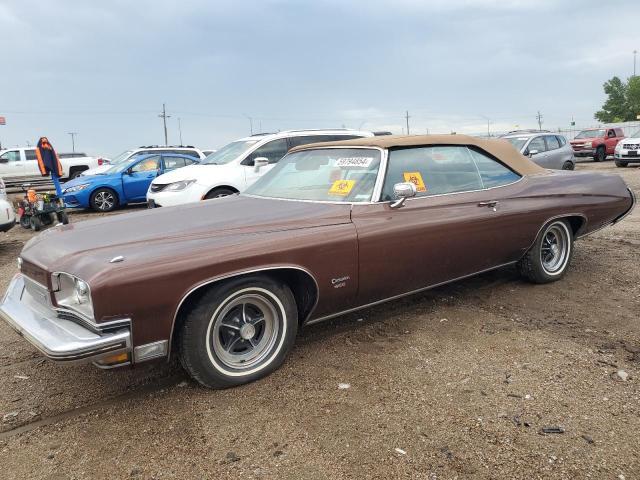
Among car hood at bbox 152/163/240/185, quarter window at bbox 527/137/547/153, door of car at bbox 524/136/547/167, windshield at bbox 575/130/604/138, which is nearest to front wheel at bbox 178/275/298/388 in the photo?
car hood at bbox 152/163/240/185

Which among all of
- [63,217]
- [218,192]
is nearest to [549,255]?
[218,192]

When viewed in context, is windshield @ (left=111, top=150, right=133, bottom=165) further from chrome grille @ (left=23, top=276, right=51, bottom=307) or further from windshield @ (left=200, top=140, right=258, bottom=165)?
chrome grille @ (left=23, top=276, right=51, bottom=307)

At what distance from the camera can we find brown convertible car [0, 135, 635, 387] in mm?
2645

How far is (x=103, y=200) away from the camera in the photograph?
12164 mm

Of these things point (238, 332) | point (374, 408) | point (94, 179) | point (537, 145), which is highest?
point (537, 145)

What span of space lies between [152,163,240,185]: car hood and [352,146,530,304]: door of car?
5.31 meters

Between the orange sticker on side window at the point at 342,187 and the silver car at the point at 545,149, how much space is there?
10.5m

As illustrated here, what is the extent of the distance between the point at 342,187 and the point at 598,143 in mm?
24537

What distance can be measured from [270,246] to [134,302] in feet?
2.80

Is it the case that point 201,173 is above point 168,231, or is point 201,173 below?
above

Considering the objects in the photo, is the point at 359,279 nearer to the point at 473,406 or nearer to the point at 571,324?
the point at 473,406

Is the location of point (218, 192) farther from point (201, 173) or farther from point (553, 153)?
point (553, 153)

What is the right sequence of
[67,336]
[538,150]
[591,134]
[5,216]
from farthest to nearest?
1. [591,134]
2. [538,150]
3. [5,216]
4. [67,336]

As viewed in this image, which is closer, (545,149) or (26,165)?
(545,149)
